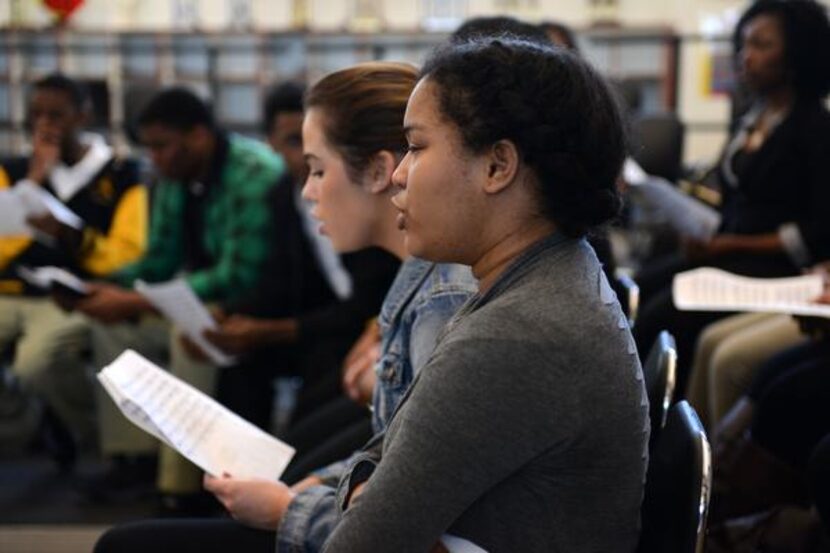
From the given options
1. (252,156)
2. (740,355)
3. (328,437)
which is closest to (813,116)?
(740,355)

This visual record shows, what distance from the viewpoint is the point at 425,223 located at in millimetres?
1005

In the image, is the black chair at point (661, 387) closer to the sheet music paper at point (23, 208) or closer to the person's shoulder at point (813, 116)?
the person's shoulder at point (813, 116)

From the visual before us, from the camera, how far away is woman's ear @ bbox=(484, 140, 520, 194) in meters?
0.95

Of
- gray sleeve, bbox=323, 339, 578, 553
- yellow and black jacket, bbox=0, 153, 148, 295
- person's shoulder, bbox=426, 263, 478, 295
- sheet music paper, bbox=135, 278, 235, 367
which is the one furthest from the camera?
yellow and black jacket, bbox=0, 153, 148, 295

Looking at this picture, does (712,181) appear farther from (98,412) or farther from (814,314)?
(98,412)

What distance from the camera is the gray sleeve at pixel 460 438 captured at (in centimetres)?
88

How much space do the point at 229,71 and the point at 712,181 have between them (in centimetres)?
448

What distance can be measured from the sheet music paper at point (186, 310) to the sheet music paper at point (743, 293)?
1.08 meters

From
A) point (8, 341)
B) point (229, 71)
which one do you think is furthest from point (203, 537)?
point (229, 71)

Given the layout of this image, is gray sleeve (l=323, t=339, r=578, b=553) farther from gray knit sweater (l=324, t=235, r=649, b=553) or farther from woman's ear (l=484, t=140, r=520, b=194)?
woman's ear (l=484, t=140, r=520, b=194)

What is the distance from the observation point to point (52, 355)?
2.96m

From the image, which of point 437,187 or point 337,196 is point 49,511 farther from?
point 437,187

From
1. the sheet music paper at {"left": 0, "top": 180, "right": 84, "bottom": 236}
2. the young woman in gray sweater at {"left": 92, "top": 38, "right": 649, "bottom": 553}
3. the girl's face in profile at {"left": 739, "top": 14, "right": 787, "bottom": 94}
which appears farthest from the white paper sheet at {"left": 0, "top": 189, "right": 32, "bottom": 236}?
the young woman in gray sweater at {"left": 92, "top": 38, "right": 649, "bottom": 553}

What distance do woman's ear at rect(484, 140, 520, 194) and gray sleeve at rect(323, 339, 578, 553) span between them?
0.50 ft
